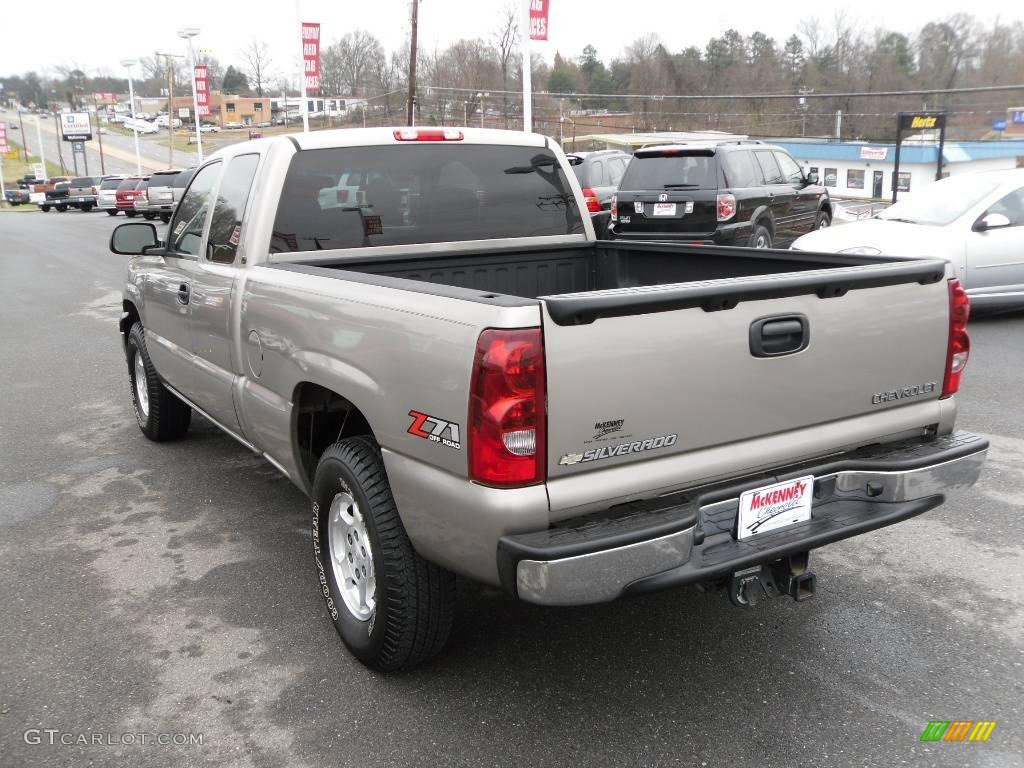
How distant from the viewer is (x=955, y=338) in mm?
3420

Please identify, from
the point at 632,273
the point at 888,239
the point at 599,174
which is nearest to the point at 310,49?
the point at 599,174

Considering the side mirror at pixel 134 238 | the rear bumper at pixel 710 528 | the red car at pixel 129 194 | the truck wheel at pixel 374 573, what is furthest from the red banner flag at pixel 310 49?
the rear bumper at pixel 710 528

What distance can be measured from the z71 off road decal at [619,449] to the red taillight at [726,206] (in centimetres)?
1025

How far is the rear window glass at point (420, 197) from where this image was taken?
14.1 feet

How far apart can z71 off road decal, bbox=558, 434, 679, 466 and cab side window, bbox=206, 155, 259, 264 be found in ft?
7.74

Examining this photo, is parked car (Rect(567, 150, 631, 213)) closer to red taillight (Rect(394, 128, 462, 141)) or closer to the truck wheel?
red taillight (Rect(394, 128, 462, 141))

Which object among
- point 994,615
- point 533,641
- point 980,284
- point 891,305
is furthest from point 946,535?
point 980,284

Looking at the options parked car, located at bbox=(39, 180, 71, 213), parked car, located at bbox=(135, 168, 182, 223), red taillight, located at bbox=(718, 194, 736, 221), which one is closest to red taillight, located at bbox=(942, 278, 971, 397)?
red taillight, located at bbox=(718, 194, 736, 221)

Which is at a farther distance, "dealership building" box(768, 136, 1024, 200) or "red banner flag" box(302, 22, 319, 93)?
"dealership building" box(768, 136, 1024, 200)

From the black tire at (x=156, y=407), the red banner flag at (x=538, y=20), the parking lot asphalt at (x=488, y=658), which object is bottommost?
the parking lot asphalt at (x=488, y=658)

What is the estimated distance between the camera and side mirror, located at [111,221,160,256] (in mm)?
5508

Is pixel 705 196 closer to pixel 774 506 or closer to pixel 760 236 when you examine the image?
pixel 760 236

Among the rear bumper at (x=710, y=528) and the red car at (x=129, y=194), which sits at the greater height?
the rear bumper at (x=710, y=528)

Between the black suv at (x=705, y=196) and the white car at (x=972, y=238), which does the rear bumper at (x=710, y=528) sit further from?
the black suv at (x=705, y=196)
